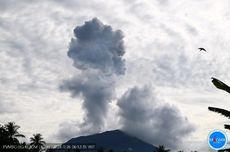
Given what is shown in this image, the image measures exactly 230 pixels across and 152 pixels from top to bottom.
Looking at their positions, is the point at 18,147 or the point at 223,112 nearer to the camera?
the point at 223,112

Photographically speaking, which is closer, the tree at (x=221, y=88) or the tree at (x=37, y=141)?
the tree at (x=221, y=88)

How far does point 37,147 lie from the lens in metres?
129

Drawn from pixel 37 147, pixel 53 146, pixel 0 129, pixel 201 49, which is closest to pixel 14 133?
pixel 0 129

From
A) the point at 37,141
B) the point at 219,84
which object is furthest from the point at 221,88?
the point at 37,141

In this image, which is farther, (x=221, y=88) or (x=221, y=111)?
(x=221, y=111)

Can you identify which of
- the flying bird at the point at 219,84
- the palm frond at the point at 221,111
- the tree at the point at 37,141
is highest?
the tree at the point at 37,141

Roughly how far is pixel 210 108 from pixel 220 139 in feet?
8.34

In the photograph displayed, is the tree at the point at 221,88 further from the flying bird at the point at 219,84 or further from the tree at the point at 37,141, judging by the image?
the tree at the point at 37,141

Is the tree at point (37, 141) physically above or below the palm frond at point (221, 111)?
above

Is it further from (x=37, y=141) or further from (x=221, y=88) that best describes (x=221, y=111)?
(x=37, y=141)

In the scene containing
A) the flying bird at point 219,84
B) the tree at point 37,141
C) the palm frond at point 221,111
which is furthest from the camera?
the tree at point 37,141

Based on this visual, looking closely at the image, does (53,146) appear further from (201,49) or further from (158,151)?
(201,49)

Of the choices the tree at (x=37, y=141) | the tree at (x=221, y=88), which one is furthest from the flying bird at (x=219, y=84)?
the tree at (x=37, y=141)

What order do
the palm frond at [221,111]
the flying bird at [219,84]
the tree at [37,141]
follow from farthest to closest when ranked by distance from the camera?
the tree at [37,141] < the palm frond at [221,111] < the flying bird at [219,84]
